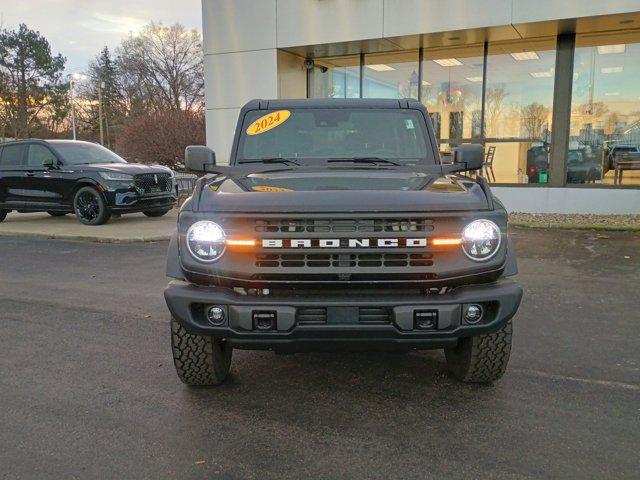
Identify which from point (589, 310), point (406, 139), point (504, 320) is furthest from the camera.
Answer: point (589, 310)

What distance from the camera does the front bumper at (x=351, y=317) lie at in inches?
113

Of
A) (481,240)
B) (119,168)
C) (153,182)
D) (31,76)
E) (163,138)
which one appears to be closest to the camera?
(481,240)

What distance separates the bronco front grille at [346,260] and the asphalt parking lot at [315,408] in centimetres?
92

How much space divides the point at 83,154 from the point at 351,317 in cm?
1047

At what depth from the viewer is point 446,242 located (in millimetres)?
2941

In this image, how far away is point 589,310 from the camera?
5.36m

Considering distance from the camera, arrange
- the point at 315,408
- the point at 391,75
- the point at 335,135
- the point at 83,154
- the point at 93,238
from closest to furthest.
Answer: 1. the point at 315,408
2. the point at 335,135
3. the point at 93,238
4. the point at 83,154
5. the point at 391,75

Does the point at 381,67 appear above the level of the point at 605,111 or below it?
above

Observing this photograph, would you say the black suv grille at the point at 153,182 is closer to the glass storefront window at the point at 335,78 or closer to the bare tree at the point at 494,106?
the glass storefront window at the point at 335,78

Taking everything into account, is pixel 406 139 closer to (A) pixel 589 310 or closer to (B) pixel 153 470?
(A) pixel 589 310

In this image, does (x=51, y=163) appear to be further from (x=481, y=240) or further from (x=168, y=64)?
(x=168, y=64)

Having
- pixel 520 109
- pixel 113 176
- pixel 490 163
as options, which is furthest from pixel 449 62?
pixel 113 176

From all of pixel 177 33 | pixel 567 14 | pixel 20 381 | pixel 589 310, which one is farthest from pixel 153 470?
pixel 177 33

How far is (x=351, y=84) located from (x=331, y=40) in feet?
6.02
